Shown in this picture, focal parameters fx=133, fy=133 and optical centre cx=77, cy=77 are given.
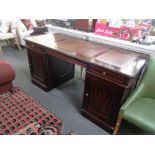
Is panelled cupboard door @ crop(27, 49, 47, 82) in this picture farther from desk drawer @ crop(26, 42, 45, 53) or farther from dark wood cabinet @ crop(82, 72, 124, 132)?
dark wood cabinet @ crop(82, 72, 124, 132)

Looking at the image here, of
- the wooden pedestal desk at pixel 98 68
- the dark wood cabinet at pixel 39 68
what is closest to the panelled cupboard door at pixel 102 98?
the wooden pedestal desk at pixel 98 68

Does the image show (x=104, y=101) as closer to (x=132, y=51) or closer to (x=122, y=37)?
(x=132, y=51)

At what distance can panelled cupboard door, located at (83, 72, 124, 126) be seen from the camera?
4.44ft

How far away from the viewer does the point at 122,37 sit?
1.78 meters

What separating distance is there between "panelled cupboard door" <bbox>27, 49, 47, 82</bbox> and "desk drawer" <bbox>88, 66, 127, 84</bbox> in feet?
2.67

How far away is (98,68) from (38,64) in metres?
1.07

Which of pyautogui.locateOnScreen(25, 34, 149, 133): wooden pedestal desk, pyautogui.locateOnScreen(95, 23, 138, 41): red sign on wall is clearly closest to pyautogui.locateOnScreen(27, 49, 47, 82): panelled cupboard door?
pyautogui.locateOnScreen(25, 34, 149, 133): wooden pedestal desk

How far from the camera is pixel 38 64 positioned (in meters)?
2.04

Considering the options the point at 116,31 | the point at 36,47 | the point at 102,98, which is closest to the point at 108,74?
the point at 102,98

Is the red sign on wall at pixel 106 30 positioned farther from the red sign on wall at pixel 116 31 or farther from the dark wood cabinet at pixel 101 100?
the dark wood cabinet at pixel 101 100

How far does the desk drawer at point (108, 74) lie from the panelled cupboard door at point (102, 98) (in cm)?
5

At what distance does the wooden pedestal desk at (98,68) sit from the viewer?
4.22 feet
